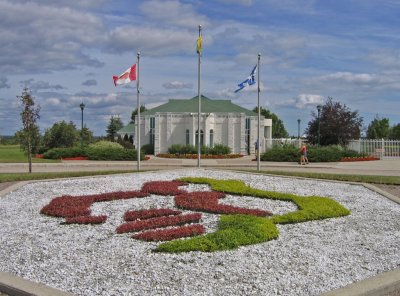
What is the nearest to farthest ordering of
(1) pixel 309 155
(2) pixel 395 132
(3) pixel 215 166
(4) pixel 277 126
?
(3) pixel 215 166 < (1) pixel 309 155 < (2) pixel 395 132 < (4) pixel 277 126

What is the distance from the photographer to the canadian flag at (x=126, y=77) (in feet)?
72.9

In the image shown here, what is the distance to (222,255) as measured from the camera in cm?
738

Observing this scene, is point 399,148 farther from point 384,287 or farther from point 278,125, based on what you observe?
point 278,125

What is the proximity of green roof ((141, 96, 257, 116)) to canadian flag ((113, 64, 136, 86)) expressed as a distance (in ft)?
77.3

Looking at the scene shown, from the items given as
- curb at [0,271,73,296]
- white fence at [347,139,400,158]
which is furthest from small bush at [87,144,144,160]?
curb at [0,271,73,296]

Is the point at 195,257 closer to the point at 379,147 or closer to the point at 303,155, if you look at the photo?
the point at 303,155

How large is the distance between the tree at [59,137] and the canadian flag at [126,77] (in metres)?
25.0

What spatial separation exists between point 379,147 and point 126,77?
86.2 feet

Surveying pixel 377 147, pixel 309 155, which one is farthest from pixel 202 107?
pixel 377 147

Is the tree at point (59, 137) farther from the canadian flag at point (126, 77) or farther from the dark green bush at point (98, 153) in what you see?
the canadian flag at point (126, 77)

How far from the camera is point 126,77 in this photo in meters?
22.3

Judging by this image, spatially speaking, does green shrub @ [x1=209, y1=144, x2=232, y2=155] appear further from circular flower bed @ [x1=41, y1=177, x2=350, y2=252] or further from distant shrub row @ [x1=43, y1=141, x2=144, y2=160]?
circular flower bed @ [x1=41, y1=177, x2=350, y2=252]

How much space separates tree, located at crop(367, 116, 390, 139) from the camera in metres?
70.9

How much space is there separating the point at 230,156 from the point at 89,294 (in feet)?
114
